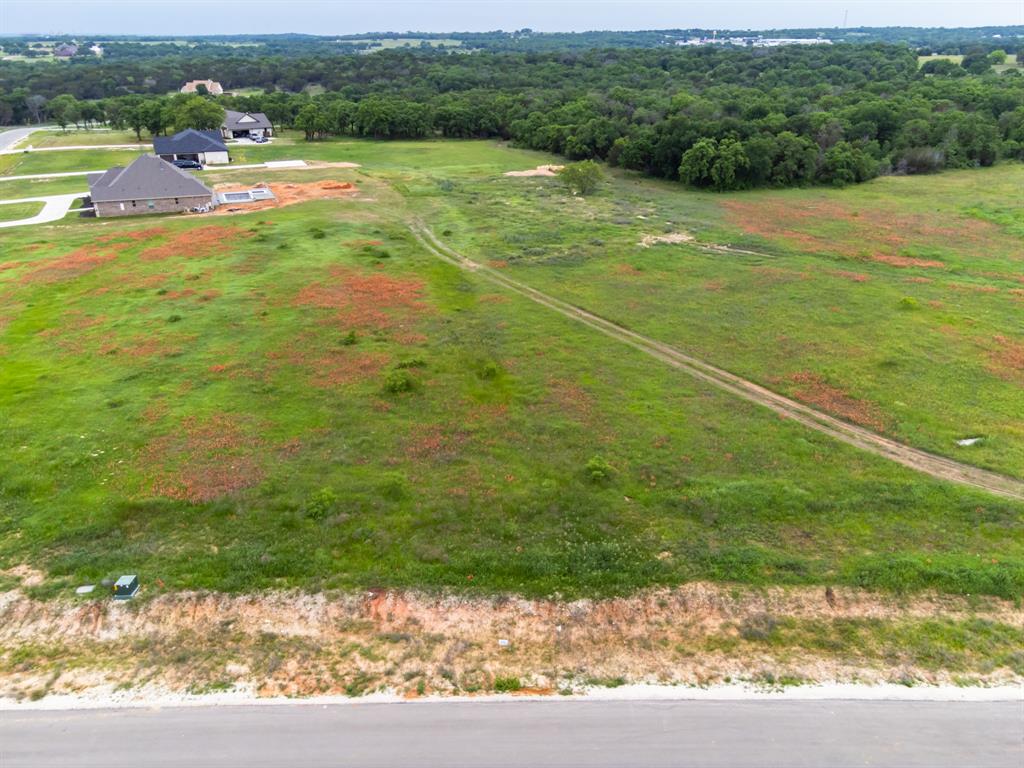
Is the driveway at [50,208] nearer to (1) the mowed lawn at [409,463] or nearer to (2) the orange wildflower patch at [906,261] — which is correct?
(1) the mowed lawn at [409,463]

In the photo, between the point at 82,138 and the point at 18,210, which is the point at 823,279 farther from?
the point at 82,138

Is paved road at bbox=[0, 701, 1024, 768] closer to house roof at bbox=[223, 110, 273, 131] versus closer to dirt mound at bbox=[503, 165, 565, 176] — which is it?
dirt mound at bbox=[503, 165, 565, 176]

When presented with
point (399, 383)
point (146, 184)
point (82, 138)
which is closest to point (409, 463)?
point (399, 383)

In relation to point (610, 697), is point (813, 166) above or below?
above

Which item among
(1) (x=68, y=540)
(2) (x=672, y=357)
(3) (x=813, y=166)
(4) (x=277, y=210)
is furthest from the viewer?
(3) (x=813, y=166)

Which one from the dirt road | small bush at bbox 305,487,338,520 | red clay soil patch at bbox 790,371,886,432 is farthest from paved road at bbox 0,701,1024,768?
red clay soil patch at bbox 790,371,886,432

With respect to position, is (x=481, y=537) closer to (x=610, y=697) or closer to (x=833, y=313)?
(x=610, y=697)

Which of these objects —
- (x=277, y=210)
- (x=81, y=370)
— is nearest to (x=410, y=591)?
(x=81, y=370)
